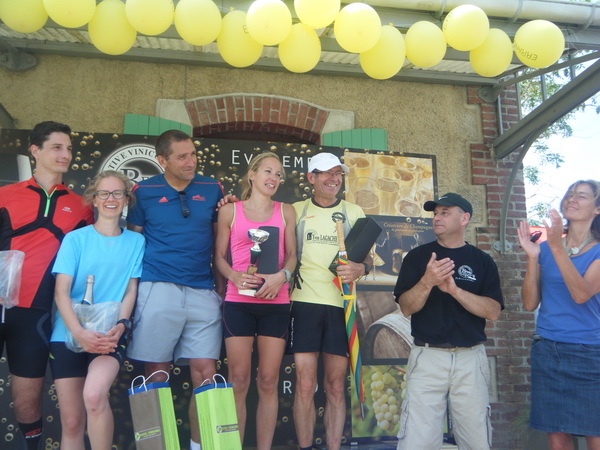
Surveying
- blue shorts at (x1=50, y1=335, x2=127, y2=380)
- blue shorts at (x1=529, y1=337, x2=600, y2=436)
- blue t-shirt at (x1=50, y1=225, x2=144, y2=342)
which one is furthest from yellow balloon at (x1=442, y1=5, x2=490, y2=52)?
blue shorts at (x1=50, y1=335, x2=127, y2=380)

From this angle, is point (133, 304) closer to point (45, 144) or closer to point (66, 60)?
point (45, 144)

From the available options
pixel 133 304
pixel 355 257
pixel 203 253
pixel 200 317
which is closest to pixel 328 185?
pixel 355 257

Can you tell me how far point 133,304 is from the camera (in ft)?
10.1

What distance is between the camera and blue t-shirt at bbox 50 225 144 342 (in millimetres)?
2932

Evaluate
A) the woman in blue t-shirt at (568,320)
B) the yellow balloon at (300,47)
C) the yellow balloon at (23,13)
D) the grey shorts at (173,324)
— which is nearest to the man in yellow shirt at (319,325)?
the grey shorts at (173,324)

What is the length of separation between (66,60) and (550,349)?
175 inches

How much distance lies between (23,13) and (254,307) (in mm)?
2161

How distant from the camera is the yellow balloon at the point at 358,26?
10.8 ft

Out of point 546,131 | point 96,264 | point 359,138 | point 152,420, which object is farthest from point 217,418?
point 546,131

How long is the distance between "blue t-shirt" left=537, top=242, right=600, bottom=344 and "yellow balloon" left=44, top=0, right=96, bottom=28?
10.4 ft

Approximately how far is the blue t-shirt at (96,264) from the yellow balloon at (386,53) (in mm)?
1912

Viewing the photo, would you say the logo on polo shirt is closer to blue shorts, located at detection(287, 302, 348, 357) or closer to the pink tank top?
blue shorts, located at detection(287, 302, 348, 357)

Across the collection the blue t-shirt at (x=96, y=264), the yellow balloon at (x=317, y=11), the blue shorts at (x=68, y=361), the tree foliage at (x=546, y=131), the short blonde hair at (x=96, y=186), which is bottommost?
the blue shorts at (x=68, y=361)

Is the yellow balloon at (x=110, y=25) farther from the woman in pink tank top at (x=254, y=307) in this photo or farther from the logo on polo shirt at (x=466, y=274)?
the logo on polo shirt at (x=466, y=274)
